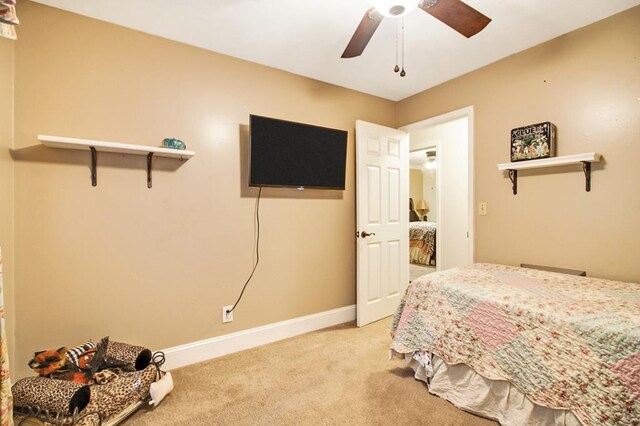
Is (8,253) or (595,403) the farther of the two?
(8,253)

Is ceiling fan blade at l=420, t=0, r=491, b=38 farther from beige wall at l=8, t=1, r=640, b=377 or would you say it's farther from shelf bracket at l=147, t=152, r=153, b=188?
shelf bracket at l=147, t=152, r=153, b=188

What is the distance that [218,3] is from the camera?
190 centimetres

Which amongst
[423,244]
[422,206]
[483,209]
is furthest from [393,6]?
[422,206]

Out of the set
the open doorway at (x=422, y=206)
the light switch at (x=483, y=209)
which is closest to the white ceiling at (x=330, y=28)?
the light switch at (x=483, y=209)

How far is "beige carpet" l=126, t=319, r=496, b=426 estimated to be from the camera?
5.63ft

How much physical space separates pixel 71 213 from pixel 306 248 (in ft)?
5.97

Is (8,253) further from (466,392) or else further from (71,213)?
(466,392)

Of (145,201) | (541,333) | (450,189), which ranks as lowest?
(541,333)

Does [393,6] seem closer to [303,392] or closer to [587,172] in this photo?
[587,172]

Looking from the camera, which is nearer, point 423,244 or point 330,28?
point 330,28

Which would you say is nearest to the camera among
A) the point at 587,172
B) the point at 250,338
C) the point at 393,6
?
the point at 393,6

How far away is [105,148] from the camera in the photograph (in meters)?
1.96

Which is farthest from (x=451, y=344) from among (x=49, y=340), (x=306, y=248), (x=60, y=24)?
(x=60, y=24)

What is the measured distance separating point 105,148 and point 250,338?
72.1 inches
